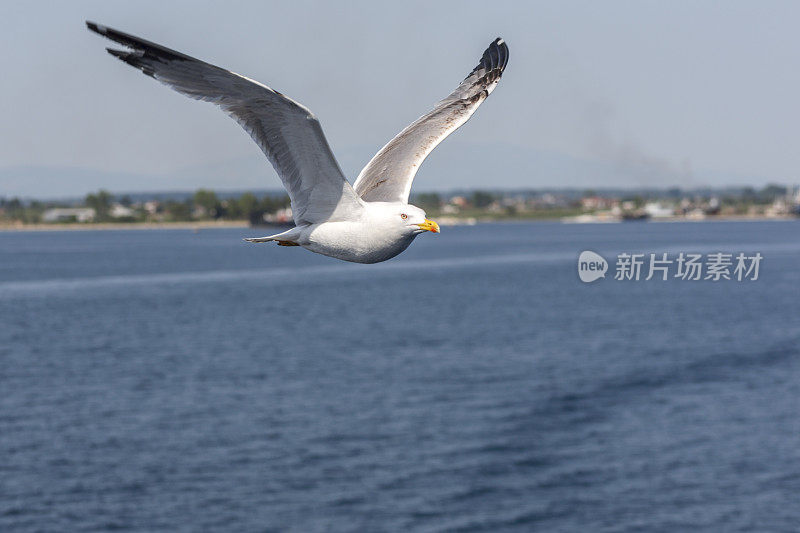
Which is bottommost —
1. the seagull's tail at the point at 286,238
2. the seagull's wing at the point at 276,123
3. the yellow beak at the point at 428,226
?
the seagull's tail at the point at 286,238

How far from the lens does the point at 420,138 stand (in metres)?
12.7

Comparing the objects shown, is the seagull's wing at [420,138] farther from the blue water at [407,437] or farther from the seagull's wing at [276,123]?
the blue water at [407,437]

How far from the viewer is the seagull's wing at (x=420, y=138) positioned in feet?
38.5

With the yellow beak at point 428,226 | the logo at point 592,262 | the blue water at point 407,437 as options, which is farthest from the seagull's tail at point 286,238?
the blue water at point 407,437

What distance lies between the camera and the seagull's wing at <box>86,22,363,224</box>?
26.6 ft

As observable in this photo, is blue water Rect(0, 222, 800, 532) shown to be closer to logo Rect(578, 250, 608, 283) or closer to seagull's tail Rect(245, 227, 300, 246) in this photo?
logo Rect(578, 250, 608, 283)

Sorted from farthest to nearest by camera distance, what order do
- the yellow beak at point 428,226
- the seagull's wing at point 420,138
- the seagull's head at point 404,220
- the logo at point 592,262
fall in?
the logo at point 592,262, the seagull's wing at point 420,138, the seagull's head at point 404,220, the yellow beak at point 428,226

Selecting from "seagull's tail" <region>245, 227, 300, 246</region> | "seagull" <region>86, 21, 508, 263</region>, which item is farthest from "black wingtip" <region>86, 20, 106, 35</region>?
"seagull's tail" <region>245, 227, 300, 246</region>

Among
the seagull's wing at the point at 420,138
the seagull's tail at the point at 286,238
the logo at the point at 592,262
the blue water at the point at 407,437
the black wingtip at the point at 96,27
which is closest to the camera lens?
the black wingtip at the point at 96,27

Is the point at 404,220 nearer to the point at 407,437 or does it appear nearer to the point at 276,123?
the point at 276,123

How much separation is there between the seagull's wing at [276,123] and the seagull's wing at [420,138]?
1.56 meters

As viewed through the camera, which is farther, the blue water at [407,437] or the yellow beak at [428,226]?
the blue water at [407,437]

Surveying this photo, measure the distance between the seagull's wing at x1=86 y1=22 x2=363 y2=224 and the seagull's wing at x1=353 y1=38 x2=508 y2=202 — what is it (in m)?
1.56

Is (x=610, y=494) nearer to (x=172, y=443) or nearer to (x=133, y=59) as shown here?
(x=172, y=443)
